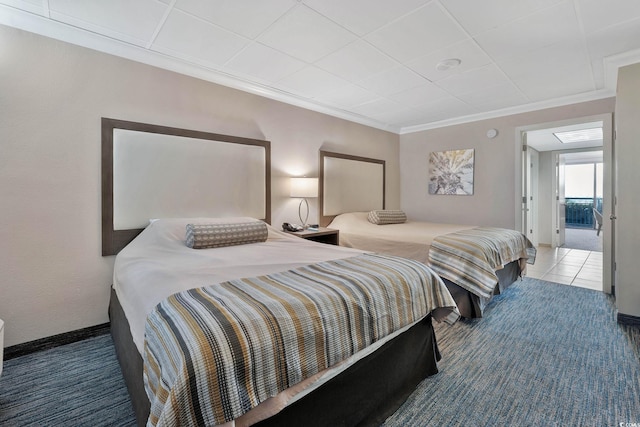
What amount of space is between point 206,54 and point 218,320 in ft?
8.41

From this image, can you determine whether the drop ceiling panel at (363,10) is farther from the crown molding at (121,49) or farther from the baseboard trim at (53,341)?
the baseboard trim at (53,341)

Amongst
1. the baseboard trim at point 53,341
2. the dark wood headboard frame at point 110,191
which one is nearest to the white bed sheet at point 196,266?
the dark wood headboard frame at point 110,191

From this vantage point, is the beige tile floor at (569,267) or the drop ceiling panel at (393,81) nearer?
the drop ceiling panel at (393,81)

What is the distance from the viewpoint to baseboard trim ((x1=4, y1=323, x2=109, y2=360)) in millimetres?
2136

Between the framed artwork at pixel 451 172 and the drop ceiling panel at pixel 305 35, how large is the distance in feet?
10.4

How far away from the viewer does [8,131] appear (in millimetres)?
2084

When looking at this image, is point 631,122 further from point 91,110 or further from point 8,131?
point 8,131

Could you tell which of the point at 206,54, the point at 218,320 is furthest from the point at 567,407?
the point at 206,54

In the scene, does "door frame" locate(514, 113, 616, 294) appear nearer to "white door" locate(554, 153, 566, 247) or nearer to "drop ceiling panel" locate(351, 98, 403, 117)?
"drop ceiling panel" locate(351, 98, 403, 117)

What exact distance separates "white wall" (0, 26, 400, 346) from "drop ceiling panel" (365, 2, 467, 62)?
1974 mm

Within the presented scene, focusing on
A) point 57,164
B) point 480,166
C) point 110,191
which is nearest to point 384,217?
point 480,166

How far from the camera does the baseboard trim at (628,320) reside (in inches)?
101

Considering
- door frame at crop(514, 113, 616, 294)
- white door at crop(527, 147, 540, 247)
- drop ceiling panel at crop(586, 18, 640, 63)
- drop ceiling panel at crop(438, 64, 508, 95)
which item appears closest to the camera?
drop ceiling panel at crop(586, 18, 640, 63)

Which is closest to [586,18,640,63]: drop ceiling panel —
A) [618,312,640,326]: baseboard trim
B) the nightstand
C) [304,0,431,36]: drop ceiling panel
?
[304,0,431,36]: drop ceiling panel
